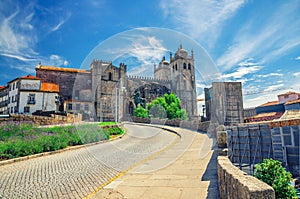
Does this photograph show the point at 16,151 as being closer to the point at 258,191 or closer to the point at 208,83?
the point at 208,83

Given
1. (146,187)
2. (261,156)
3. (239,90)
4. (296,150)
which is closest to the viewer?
(146,187)

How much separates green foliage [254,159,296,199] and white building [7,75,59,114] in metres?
40.1

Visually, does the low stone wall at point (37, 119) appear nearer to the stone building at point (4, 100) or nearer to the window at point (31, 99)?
the window at point (31, 99)

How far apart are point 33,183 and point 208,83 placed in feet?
19.3

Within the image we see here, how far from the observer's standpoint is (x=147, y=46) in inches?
156

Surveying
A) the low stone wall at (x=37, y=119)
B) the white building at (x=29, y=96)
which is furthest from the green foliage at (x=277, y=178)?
the white building at (x=29, y=96)

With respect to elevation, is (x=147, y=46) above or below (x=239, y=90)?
below

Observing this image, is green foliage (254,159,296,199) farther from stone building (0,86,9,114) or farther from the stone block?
stone building (0,86,9,114)

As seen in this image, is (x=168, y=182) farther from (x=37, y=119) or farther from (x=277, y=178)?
(x=37, y=119)

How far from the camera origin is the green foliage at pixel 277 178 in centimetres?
366

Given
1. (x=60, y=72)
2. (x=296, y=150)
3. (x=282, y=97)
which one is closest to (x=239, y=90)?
(x=296, y=150)

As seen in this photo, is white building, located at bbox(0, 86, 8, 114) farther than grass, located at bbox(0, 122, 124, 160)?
Yes

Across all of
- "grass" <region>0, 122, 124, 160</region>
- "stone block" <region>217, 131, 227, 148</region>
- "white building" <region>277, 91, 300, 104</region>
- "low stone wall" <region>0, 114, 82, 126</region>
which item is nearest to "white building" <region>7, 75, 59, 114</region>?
"low stone wall" <region>0, 114, 82, 126</region>

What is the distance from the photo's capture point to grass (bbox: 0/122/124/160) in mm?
10156
